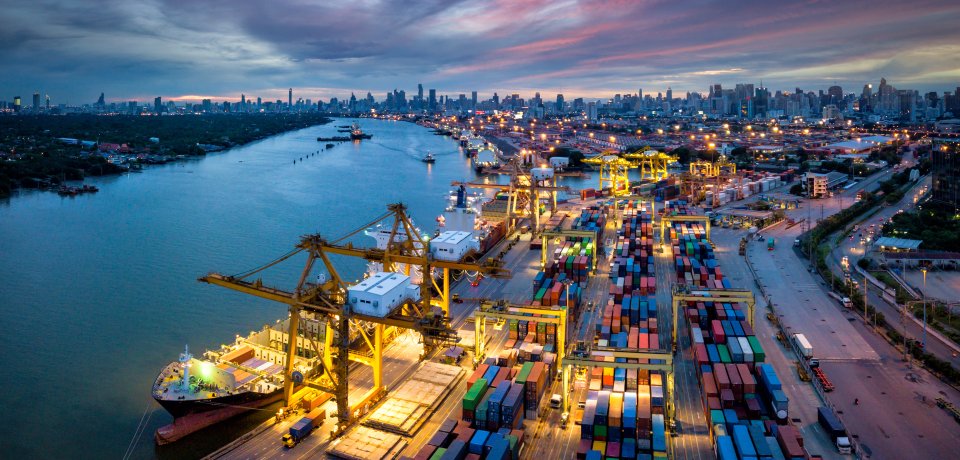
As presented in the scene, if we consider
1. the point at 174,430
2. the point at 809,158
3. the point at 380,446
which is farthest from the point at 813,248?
the point at 809,158

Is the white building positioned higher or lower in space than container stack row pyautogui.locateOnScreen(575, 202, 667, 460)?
higher

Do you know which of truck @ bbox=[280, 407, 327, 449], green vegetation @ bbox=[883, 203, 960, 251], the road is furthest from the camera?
green vegetation @ bbox=[883, 203, 960, 251]

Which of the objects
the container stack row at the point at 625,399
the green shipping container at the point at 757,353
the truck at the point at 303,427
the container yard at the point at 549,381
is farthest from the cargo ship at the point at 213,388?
the green shipping container at the point at 757,353

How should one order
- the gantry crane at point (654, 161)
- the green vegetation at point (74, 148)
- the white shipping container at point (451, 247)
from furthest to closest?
the green vegetation at point (74, 148)
the gantry crane at point (654, 161)
the white shipping container at point (451, 247)

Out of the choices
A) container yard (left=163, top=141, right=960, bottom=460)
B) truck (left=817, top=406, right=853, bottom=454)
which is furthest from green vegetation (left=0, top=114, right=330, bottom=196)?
truck (left=817, top=406, right=853, bottom=454)

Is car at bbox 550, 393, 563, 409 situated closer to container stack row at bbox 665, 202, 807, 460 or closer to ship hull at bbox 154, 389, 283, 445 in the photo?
container stack row at bbox 665, 202, 807, 460

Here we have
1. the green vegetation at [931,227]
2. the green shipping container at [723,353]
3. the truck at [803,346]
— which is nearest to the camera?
the green shipping container at [723,353]

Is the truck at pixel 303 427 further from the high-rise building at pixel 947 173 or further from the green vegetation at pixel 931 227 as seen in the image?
the high-rise building at pixel 947 173

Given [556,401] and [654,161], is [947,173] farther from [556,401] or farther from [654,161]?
[556,401]
